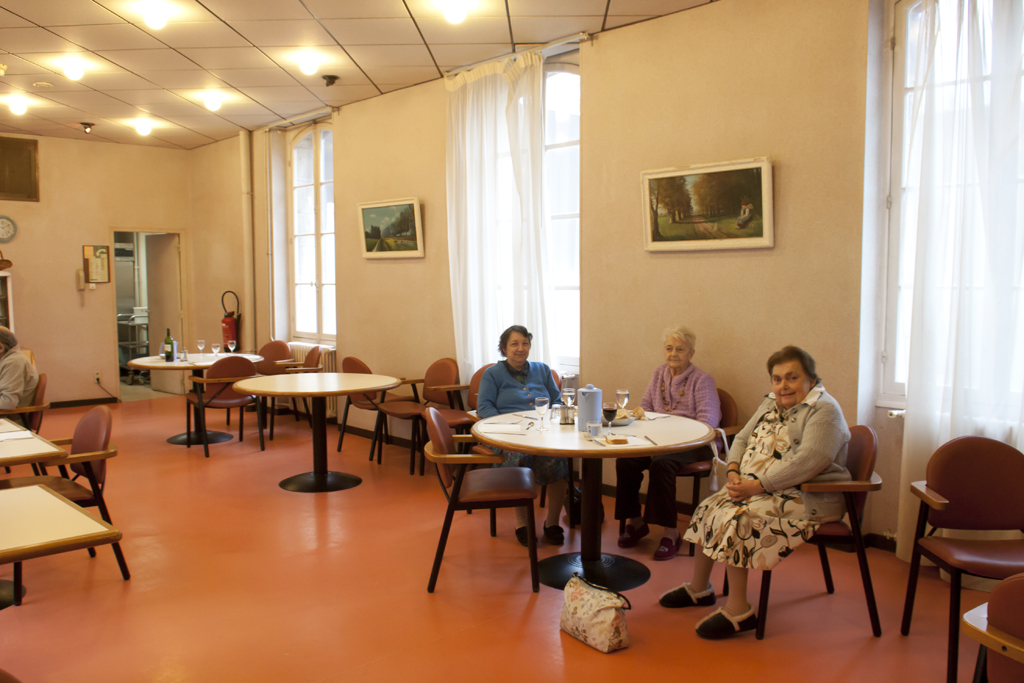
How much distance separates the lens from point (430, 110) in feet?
20.2

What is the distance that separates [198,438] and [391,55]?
13.4 ft

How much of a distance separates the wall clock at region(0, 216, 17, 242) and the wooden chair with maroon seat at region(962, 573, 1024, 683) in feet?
32.7

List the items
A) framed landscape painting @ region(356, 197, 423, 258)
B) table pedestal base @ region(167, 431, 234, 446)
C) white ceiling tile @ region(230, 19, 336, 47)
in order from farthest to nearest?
table pedestal base @ region(167, 431, 234, 446), framed landscape painting @ region(356, 197, 423, 258), white ceiling tile @ region(230, 19, 336, 47)

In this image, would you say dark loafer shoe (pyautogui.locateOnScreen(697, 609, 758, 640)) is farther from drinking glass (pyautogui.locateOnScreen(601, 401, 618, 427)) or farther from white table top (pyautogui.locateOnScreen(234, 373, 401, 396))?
white table top (pyautogui.locateOnScreen(234, 373, 401, 396))

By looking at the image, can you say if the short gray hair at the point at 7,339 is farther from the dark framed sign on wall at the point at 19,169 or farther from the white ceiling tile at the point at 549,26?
the dark framed sign on wall at the point at 19,169

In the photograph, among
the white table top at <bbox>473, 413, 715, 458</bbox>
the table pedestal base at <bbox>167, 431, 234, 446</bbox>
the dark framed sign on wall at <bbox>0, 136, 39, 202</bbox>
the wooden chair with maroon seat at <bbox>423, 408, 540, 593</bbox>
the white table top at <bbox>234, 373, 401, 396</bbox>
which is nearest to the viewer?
the white table top at <bbox>473, 413, 715, 458</bbox>

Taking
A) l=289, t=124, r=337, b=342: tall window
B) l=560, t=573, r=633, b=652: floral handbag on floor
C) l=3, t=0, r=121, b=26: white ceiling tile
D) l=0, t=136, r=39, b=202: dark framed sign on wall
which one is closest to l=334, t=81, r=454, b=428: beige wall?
l=289, t=124, r=337, b=342: tall window

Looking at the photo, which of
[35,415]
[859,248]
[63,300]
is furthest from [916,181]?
[63,300]

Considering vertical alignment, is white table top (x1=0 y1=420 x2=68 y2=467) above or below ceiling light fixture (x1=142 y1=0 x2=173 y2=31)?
below

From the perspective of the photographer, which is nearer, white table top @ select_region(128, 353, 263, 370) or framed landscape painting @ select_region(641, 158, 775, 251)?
framed landscape painting @ select_region(641, 158, 775, 251)

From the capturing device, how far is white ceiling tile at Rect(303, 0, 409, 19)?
448cm

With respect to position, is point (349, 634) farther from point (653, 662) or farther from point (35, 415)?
point (35, 415)

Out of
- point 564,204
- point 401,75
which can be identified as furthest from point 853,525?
point 401,75

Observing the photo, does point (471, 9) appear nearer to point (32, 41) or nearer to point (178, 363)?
point (32, 41)
